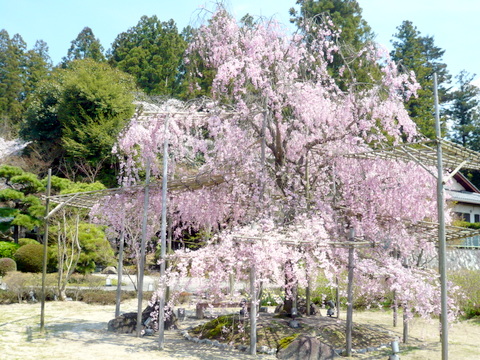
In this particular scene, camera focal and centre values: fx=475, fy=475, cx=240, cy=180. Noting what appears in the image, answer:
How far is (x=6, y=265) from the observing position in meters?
18.5

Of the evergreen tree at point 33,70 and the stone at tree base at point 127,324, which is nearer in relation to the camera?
the stone at tree base at point 127,324

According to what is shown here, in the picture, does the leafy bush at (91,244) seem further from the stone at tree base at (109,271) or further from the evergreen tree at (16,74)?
the evergreen tree at (16,74)

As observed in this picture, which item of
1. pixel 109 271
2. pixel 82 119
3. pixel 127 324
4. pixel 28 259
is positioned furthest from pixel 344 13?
pixel 127 324

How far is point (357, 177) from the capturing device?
10.8 m

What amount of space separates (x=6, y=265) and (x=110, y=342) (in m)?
11.0

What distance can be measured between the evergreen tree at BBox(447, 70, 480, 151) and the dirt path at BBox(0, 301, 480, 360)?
92.7 feet

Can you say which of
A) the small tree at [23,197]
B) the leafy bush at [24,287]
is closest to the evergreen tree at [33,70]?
the small tree at [23,197]

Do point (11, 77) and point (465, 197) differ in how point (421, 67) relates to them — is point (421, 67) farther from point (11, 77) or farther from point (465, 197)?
point (11, 77)

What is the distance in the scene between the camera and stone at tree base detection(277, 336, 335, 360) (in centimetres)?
797

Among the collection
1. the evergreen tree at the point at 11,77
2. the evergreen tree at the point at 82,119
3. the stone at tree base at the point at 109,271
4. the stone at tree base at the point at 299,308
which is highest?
the evergreen tree at the point at 11,77

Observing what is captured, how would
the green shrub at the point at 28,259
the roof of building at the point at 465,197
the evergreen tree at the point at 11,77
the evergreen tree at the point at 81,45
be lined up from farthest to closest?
the evergreen tree at the point at 81,45 < the evergreen tree at the point at 11,77 < the roof of building at the point at 465,197 < the green shrub at the point at 28,259

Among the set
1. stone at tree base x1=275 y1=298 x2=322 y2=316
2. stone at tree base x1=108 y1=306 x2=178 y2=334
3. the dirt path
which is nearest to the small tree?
the dirt path

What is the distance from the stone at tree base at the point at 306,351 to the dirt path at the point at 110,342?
1.32 feet

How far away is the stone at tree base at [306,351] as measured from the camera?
7973 millimetres
